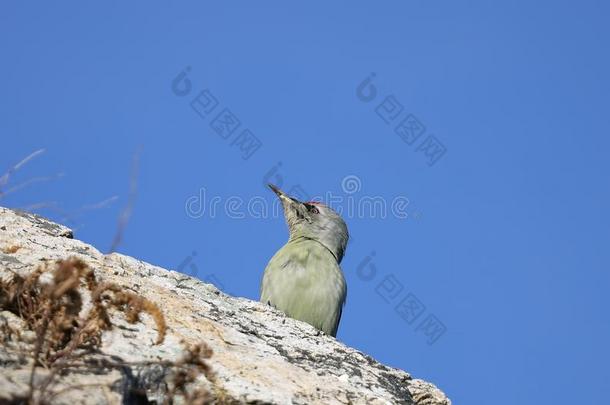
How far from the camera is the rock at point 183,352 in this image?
10.4 feet

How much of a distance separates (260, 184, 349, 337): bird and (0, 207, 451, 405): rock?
3.17 metres

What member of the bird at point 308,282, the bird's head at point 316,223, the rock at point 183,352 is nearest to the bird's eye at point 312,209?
the bird's head at point 316,223

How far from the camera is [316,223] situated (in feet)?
32.5

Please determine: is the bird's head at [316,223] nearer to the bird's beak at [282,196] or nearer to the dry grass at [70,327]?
the bird's beak at [282,196]

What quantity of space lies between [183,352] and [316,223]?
20.8 feet

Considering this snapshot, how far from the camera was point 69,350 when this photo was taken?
3.14 m

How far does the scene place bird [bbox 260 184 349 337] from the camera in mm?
8453

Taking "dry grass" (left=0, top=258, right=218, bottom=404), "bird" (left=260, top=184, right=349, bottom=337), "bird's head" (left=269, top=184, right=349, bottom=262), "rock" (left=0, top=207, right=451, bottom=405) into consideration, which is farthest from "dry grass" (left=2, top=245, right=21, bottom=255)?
"bird's head" (left=269, top=184, right=349, bottom=262)

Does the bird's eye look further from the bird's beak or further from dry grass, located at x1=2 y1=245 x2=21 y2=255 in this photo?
dry grass, located at x1=2 y1=245 x2=21 y2=255

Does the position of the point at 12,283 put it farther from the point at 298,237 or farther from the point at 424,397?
the point at 298,237

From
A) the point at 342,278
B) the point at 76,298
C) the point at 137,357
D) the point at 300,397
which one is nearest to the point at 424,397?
the point at 300,397

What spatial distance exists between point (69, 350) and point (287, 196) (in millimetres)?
7257

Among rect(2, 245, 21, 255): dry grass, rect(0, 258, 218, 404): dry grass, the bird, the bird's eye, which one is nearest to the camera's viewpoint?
rect(0, 258, 218, 404): dry grass

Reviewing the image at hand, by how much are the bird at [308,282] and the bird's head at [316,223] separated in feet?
0.09
